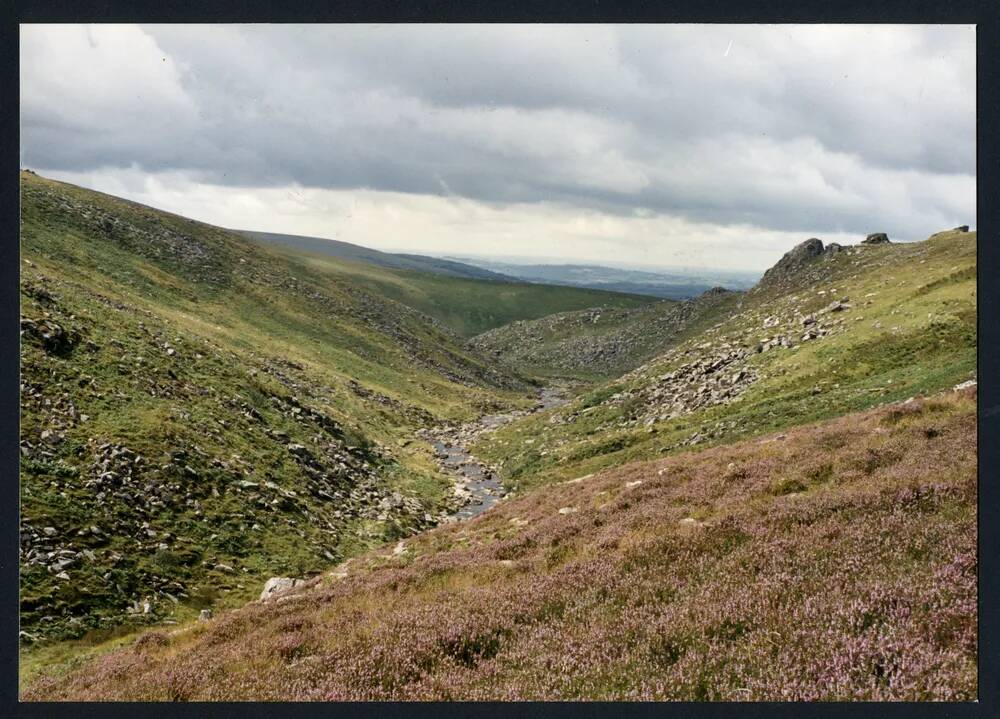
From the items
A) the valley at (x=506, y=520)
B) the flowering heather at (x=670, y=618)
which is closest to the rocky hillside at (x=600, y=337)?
the valley at (x=506, y=520)

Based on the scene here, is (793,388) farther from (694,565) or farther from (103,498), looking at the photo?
(103,498)

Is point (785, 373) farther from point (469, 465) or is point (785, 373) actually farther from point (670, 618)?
point (670, 618)

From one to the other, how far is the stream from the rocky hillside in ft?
184

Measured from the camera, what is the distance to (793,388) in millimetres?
33906

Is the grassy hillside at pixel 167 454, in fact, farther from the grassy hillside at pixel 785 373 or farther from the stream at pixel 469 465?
the grassy hillside at pixel 785 373

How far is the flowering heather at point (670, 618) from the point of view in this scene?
20.3 ft

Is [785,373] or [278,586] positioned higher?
[785,373]

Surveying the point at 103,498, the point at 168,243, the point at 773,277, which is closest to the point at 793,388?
the point at 103,498

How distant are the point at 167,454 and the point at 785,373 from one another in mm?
36711

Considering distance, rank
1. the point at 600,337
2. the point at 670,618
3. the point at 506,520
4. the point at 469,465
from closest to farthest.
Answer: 1. the point at 670,618
2. the point at 506,520
3. the point at 469,465
4. the point at 600,337

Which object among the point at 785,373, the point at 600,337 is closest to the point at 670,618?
the point at 785,373

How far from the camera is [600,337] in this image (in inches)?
5743

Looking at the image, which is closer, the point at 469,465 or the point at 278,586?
the point at 278,586

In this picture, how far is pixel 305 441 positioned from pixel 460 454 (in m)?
18.5
